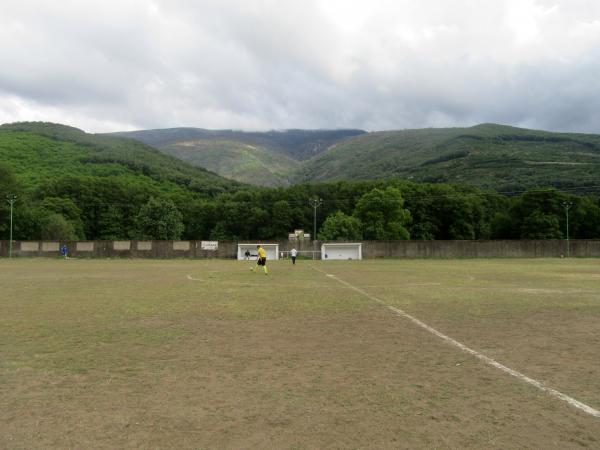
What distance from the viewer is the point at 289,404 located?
489 cm

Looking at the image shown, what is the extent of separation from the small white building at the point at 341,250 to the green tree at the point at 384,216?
55.2 feet

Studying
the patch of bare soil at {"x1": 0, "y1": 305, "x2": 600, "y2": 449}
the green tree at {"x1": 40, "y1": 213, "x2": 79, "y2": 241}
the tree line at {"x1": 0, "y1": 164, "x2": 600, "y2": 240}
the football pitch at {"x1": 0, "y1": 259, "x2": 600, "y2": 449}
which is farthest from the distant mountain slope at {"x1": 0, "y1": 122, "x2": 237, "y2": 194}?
the patch of bare soil at {"x1": 0, "y1": 305, "x2": 600, "y2": 449}

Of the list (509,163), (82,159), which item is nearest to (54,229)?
(82,159)

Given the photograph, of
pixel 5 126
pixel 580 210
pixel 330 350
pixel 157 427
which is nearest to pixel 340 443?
pixel 157 427

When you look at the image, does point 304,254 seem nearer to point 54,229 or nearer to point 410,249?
point 410,249

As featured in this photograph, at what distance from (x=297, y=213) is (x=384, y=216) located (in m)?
25.7

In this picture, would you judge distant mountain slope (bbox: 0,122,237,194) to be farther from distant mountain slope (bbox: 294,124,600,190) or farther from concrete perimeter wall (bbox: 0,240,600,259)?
distant mountain slope (bbox: 294,124,600,190)

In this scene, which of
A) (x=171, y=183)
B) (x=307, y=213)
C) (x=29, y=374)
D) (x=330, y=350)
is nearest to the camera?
(x=29, y=374)

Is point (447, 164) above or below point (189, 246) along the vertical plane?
above

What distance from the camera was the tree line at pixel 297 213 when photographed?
246ft

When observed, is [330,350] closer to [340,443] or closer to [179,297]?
[340,443]

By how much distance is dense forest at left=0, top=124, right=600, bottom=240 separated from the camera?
7512 centimetres

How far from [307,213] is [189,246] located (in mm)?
45213

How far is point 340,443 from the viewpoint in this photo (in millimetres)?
3926
